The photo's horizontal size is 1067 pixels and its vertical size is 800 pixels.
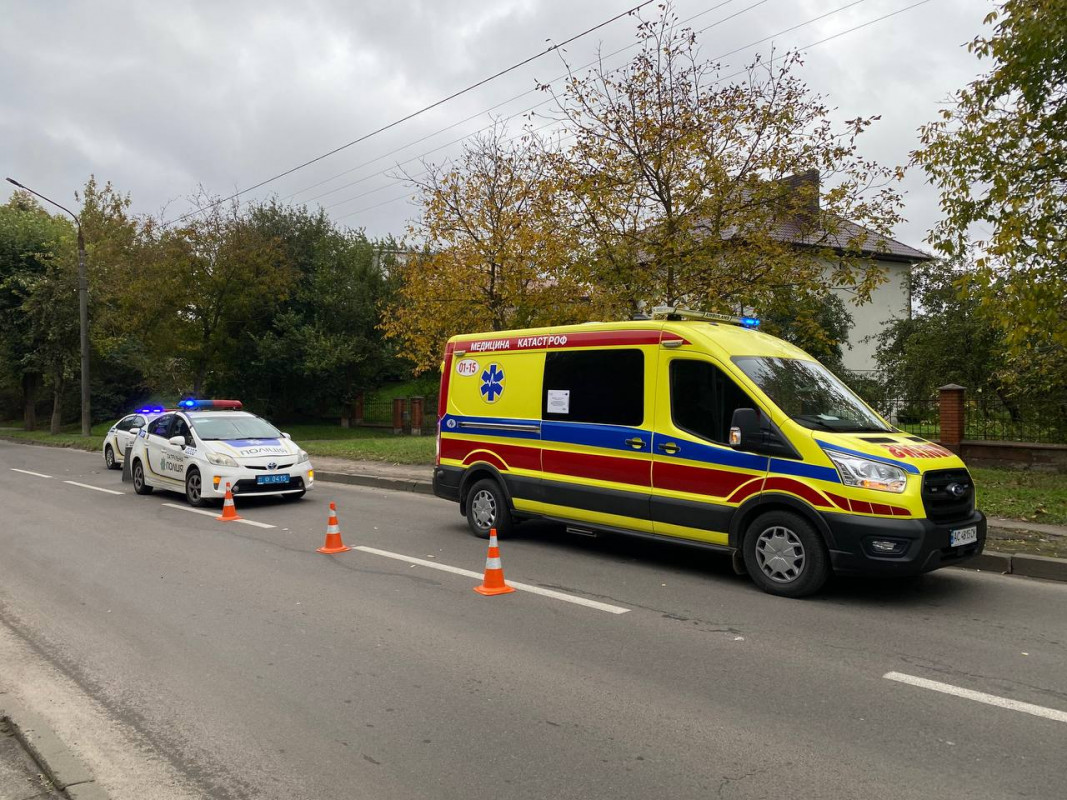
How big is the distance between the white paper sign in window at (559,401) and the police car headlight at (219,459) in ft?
19.4

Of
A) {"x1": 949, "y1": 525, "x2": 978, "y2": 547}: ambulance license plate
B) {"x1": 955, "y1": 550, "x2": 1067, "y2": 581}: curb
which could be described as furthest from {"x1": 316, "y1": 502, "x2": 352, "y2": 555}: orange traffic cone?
{"x1": 955, "y1": 550, "x2": 1067, "y2": 581}: curb

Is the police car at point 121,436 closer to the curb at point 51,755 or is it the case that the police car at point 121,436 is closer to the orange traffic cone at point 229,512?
the orange traffic cone at point 229,512

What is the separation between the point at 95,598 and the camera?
271 inches

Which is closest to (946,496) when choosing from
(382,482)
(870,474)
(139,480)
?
(870,474)

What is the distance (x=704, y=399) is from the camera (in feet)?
24.2

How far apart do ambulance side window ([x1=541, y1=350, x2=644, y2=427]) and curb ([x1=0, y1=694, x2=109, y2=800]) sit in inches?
210

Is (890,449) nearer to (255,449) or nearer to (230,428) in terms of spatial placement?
(255,449)

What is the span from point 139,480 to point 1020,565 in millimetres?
13248

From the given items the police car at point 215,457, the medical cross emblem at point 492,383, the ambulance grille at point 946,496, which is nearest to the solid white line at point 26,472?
the police car at point 215,457

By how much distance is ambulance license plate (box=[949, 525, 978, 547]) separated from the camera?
647 centimetres

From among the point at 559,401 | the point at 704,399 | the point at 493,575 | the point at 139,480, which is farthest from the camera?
the point at 139,480

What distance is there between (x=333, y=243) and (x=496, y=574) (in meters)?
29.1

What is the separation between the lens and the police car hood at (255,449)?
12.4 metres

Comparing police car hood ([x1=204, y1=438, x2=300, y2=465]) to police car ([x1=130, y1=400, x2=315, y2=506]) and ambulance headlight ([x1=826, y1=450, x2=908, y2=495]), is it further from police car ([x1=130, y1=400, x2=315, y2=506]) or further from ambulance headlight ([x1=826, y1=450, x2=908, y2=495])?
ambulance headlight ([x1=826, y1=450, x2=908, y2=495])
